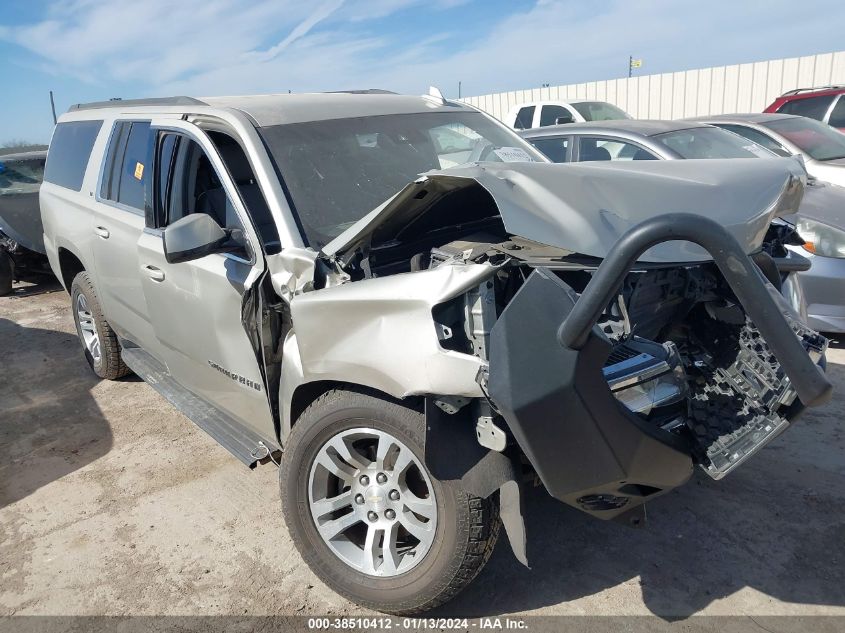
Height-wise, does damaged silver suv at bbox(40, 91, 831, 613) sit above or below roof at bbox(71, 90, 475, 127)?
below

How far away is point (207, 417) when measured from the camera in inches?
137

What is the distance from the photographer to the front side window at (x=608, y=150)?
20.7 ft

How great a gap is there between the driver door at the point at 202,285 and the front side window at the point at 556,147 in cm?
414

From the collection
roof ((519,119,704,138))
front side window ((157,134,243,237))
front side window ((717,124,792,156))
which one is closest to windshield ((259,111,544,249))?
front side window ((157,134,243,237))

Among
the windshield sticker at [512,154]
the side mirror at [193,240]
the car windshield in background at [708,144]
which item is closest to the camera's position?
the side mirror at [193,240]

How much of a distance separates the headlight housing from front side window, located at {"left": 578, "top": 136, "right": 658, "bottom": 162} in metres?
1.66

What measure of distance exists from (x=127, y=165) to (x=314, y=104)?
138cm

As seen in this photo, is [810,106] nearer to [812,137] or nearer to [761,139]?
[812,137]

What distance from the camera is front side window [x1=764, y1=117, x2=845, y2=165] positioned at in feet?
25.1

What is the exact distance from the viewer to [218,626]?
2623mm

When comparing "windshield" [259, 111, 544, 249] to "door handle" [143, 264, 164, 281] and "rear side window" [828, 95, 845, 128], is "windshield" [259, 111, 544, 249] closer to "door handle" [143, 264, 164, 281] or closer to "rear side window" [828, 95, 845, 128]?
"door handle" [143, 264, 164, 281]

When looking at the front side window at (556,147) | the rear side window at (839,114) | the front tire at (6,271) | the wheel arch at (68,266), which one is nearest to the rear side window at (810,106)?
the rear side window at (839,114)

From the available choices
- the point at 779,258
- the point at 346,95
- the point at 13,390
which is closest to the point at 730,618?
the point at 779,258

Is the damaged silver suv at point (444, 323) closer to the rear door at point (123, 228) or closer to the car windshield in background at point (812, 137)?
the rear door at point (123, 228)
